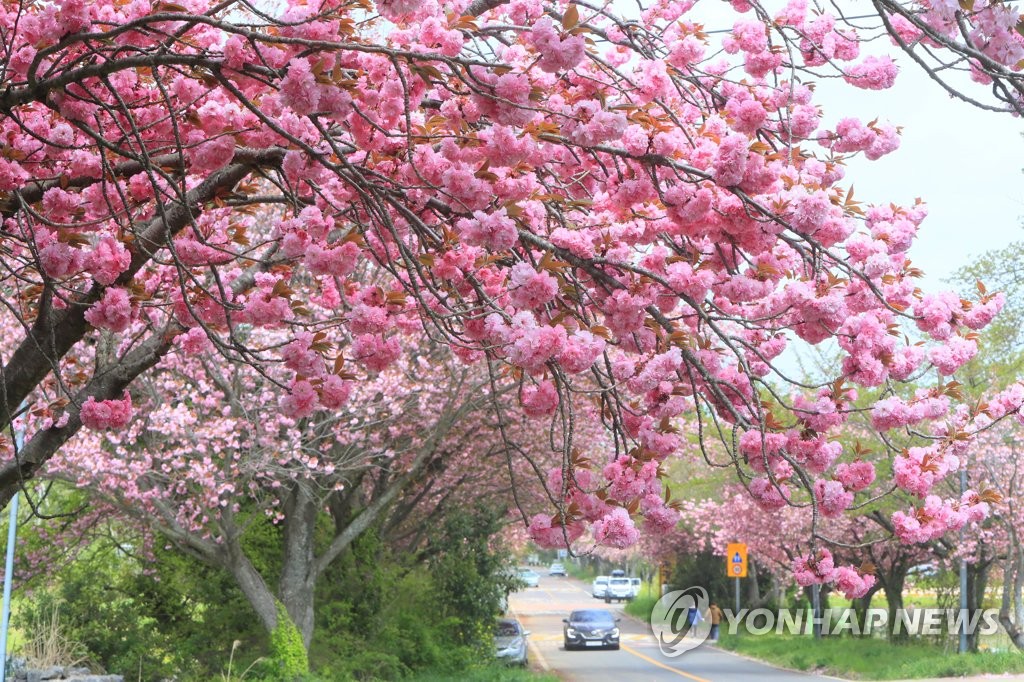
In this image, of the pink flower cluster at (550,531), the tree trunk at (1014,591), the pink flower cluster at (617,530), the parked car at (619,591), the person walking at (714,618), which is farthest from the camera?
the parked car at (619,591)

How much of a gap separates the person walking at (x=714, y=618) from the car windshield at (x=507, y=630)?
1151 centimetres

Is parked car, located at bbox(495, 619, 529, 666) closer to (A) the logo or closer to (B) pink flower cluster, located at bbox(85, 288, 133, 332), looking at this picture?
(A) the logo

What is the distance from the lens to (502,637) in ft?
78.8

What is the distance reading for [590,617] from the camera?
106 ft

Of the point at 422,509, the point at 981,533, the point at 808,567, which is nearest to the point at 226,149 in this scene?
the point at 808,567

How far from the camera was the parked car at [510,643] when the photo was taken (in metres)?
23.0

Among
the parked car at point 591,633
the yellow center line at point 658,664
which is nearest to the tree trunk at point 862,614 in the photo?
the yellow center line at point 658,664

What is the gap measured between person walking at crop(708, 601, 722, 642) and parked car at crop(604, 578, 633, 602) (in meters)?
25.6

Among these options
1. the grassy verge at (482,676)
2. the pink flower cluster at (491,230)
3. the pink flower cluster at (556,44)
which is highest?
the pink flower cluster at (556,44)

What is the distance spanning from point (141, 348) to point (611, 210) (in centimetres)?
283

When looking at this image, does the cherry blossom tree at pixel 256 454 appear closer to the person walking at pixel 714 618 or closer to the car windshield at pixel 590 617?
the car windshield at pixel 590 617

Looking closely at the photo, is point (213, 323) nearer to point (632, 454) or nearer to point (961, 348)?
point (632, 454)

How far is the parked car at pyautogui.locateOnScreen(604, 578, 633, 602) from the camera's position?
61188mm

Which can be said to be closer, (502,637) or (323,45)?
(323,45)
